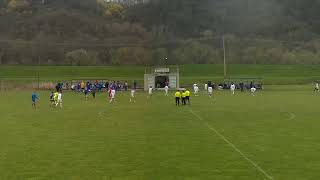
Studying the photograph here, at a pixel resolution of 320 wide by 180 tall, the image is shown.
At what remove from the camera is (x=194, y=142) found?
2644cm

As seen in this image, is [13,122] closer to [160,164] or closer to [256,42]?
[160,164]

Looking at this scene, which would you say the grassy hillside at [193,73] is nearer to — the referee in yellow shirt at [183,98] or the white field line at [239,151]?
the referee in yellow shirt at [183,98]

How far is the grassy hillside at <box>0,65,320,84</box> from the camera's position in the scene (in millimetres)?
116000

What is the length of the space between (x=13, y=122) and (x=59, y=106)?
15.2 m

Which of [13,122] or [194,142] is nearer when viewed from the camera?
[194,142]

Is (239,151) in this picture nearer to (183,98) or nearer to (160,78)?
(183,98)

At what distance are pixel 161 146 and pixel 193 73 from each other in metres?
109

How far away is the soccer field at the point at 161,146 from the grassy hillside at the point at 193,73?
2846 inches

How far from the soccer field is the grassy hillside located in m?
72.3

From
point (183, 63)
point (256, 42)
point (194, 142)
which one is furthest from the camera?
point (256, 42)

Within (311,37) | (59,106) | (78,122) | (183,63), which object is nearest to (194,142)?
(78,122)

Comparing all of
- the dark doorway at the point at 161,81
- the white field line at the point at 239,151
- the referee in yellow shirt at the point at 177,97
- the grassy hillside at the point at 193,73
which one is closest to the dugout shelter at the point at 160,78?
the dark doorway at the point at 161,81

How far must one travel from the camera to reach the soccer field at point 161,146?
19.4 meters

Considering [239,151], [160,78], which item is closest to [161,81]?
[160,78]
